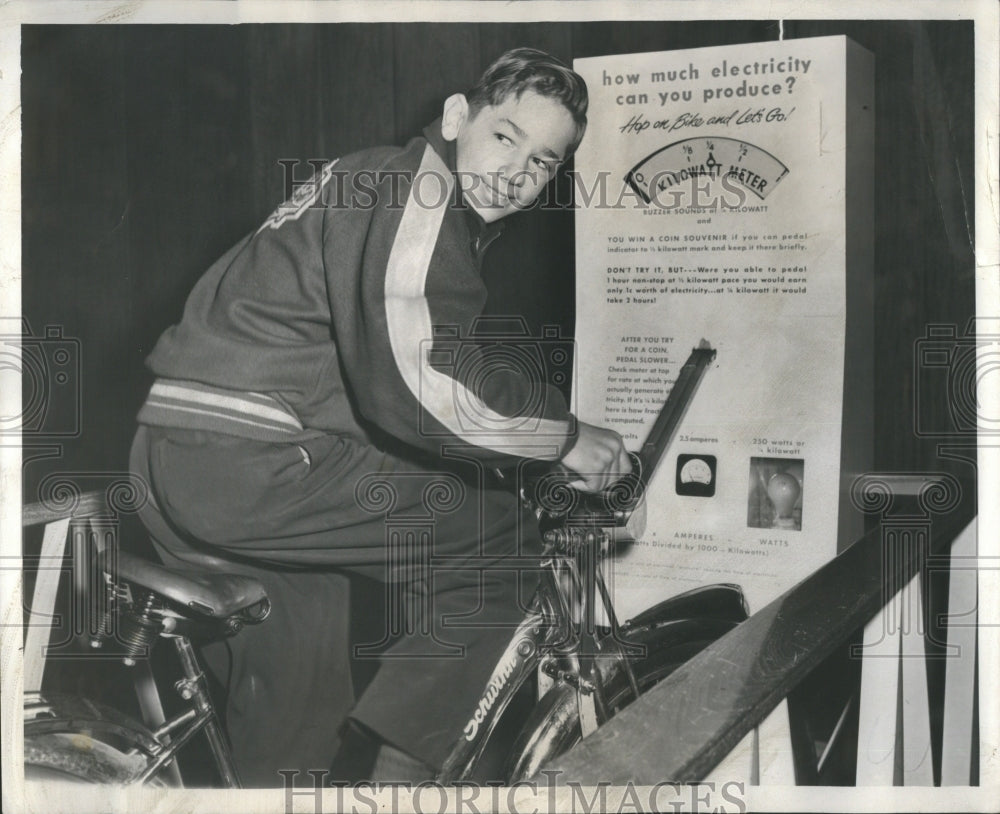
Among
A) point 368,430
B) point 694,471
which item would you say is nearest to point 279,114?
point 368,430

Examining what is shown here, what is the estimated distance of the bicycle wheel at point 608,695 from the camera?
94 centimetres

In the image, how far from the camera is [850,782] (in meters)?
0.96

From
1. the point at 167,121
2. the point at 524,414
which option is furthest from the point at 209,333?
the point at 524,414

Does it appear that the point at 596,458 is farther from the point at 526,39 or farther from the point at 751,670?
the point at 526,39

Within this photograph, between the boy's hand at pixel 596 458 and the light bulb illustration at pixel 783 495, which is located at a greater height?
the boy's hand at pixel 596 458

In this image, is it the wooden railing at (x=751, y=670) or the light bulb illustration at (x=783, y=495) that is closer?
the wooden railing at (x=751, y=670)

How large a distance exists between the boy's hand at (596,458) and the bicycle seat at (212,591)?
36 centimetres

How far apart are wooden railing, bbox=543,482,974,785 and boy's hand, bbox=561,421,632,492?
206 millimetres

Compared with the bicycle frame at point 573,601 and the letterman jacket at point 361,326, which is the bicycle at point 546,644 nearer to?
the bicycle frame at point 573,601

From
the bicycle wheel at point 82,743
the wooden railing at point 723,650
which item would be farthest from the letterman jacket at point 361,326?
the bicycle wheel at point 82,743

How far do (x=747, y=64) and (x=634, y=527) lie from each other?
502 millimetres

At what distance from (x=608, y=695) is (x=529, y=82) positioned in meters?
0.66

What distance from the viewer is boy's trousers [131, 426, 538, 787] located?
35.9 inches

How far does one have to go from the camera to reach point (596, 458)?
0.93m
